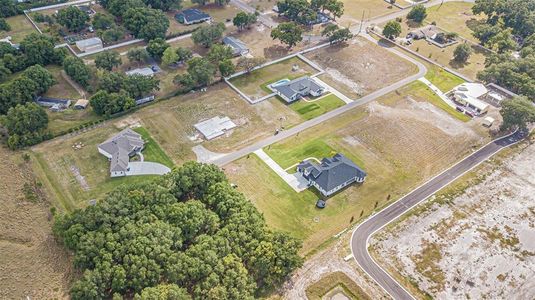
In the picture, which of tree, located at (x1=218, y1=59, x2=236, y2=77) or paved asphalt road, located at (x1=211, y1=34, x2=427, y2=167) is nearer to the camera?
paved asphalt road, located at (x1=211, y1=34, x2=427, y2=167)

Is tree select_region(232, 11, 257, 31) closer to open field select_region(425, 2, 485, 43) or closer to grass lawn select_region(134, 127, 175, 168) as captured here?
grass lawn select_region(134, 127, 175, 168)

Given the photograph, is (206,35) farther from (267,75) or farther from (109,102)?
(109,102)

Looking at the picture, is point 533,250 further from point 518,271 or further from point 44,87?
point 44,87

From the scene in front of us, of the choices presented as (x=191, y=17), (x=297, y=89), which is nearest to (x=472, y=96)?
(x=297, y=89)

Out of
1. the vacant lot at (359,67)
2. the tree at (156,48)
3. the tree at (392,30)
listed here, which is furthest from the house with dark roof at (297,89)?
the tree at (392,30)

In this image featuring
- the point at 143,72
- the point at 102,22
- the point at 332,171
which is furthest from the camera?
the point at 102,22

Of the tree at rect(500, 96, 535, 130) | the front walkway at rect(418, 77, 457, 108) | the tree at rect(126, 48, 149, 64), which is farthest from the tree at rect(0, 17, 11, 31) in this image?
the tree at rect(500, 96, 535, 130)
